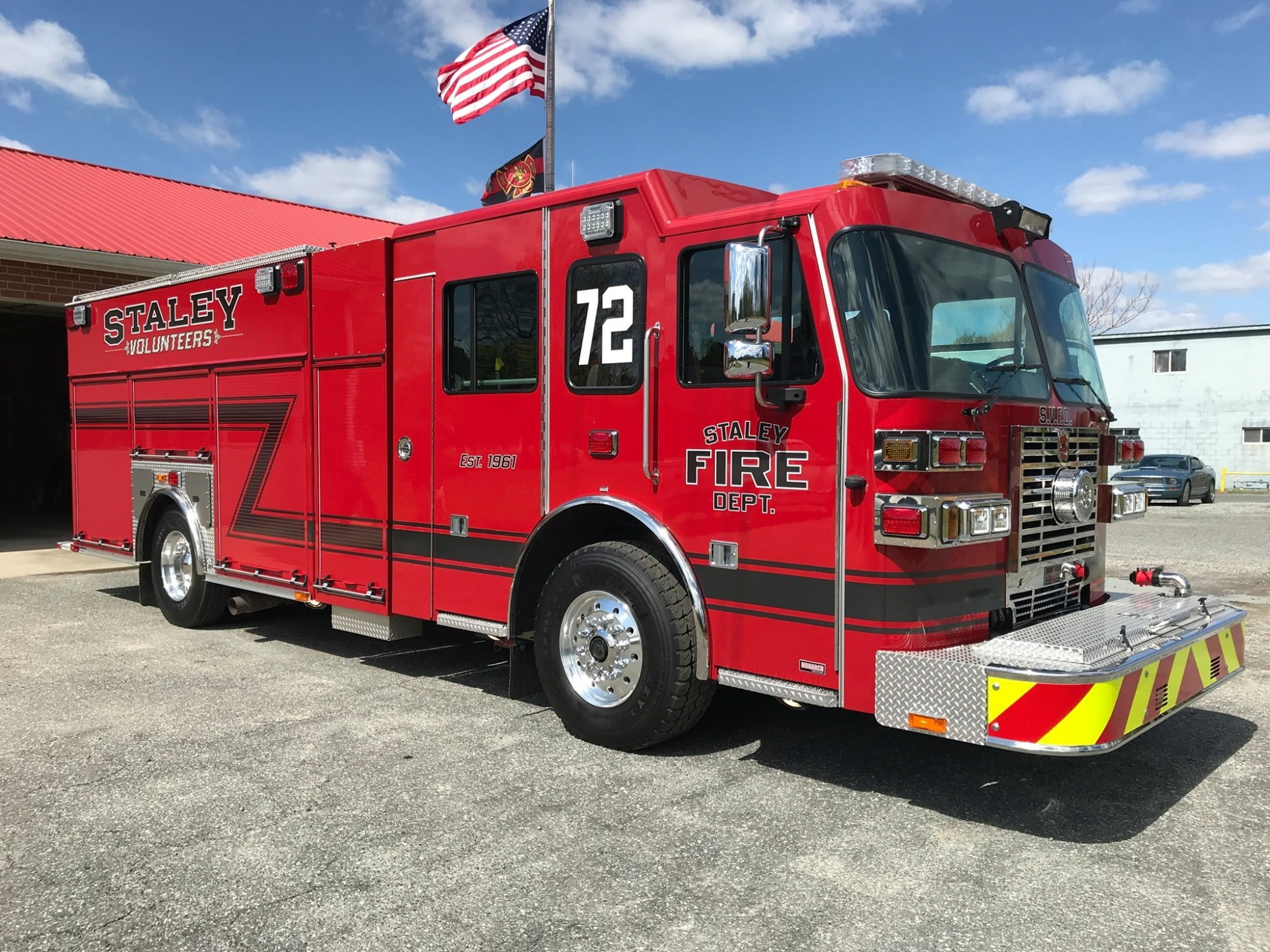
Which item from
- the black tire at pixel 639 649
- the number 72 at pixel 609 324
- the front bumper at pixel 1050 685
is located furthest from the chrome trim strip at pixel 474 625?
the front bumper at pixel 1050 685

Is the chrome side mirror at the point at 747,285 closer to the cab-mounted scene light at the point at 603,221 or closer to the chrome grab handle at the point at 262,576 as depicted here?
the cab-mounted scene light at the point at 603,221

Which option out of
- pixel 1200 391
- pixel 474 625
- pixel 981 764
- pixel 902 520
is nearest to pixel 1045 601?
pixel 981 764

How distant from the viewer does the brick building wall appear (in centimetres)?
1252

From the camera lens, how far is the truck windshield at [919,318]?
12.9 ft

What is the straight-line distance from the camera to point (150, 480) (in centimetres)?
812

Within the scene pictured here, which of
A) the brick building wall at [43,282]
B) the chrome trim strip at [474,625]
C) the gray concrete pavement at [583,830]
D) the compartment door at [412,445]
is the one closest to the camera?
A: the gray concrete pavement at [583,830]

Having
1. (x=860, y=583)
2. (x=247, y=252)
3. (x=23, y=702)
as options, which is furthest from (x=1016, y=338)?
(x=247, y=252)

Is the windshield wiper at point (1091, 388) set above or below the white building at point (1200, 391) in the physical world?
below

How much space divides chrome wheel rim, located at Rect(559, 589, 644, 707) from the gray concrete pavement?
1.00 ft

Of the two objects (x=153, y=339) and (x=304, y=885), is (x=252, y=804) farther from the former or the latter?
(x=153, y=339)

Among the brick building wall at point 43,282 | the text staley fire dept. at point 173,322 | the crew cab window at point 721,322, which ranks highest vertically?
the brick building wall at point 43,282

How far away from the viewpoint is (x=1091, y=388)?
5059 millimetres

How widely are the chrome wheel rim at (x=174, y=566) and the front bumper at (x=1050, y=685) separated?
6149 millimetres

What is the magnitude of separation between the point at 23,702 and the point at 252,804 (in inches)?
100
